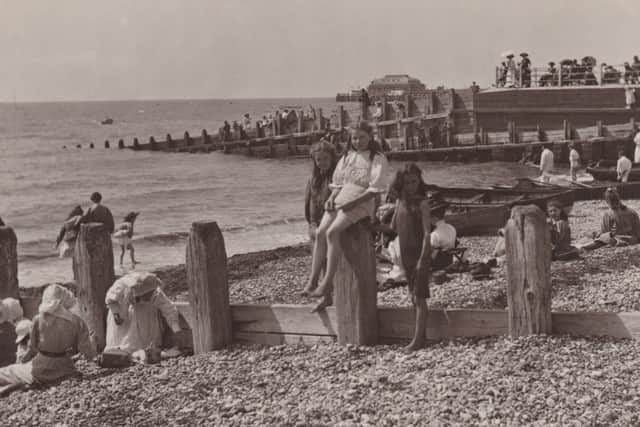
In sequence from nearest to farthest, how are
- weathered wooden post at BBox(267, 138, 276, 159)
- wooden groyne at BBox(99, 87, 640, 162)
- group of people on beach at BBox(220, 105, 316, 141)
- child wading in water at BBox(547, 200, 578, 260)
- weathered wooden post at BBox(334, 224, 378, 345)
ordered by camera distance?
weathered wooden post at BBox(334, 224, 378, 345) < child wading in water at BBox(547, 200, 578, 260) < wooden groyne at BBox(99, 87, 640, 162) < weathered wooden post at BBox(267, 138, 276, 159) < group of people on beach at BBox(220, 105, 316, 141)

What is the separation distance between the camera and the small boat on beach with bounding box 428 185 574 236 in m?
17.1

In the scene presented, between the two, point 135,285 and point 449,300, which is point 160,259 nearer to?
point 449,300

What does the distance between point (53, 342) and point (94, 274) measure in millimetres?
769

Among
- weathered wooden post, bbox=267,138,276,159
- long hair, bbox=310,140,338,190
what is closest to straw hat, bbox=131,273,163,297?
long hair, bbox=310,140,338,190

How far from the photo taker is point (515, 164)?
37469mm

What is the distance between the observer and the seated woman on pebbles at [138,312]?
25.3ft

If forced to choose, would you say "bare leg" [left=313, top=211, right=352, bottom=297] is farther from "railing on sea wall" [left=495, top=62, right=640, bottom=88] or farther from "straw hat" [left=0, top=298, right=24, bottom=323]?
"railing on sea wall" [left=495, top=62, right=640, bottom=88]

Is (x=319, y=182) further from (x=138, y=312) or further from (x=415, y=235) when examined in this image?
(x=138, y=312)

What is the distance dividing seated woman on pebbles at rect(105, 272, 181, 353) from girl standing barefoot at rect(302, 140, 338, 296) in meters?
1.36

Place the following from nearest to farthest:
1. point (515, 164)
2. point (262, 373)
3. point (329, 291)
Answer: point (262, 373)
point (329, 291)
point (515, 164)

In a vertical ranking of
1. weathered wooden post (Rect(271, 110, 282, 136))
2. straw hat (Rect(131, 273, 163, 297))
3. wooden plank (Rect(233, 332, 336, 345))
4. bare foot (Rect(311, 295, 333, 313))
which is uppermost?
weathered wooden post (Rect(271, 110, 282, 136))

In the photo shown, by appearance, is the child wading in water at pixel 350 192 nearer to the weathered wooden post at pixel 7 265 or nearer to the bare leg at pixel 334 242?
the bare leg at pixel 334 242

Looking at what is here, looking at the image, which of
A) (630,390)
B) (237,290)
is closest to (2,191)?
(237,290)

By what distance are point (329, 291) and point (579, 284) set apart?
412cm
